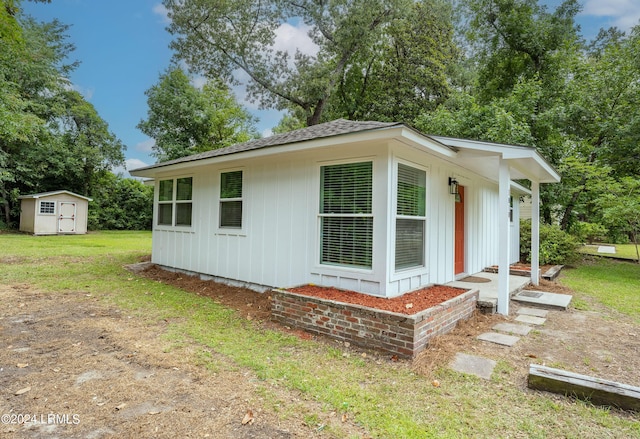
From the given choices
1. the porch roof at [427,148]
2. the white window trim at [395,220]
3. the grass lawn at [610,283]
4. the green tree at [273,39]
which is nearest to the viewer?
the porch roof at [427,148]

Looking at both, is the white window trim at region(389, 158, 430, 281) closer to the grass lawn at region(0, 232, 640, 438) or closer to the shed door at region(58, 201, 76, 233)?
the grass lawn at region(0, 232, 640, 438)

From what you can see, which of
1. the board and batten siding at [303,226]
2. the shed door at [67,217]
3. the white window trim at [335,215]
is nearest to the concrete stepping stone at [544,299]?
the board and batten siding at [303,226]

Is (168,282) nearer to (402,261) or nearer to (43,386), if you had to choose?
(43,386)

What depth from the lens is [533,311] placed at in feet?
18.0

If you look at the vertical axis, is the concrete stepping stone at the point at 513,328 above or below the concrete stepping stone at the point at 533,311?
below

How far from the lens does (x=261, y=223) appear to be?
6105 millimetres

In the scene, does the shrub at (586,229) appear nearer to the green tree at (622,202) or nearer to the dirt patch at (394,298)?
the green tree at (622,202)

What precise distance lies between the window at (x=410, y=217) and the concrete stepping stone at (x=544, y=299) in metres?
2.17

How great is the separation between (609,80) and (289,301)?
45.8 feet

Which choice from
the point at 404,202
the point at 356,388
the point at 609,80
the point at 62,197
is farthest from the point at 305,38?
the point at 356,388

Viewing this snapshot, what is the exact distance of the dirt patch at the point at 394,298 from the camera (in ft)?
13.4

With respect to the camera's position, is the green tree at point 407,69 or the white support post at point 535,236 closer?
the white support post at point 535,236

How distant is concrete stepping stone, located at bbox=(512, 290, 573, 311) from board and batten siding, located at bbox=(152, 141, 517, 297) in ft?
3.89

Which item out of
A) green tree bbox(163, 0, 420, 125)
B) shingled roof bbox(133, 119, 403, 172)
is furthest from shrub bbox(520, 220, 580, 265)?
green tree bbox(163, 0, 420, 125)
